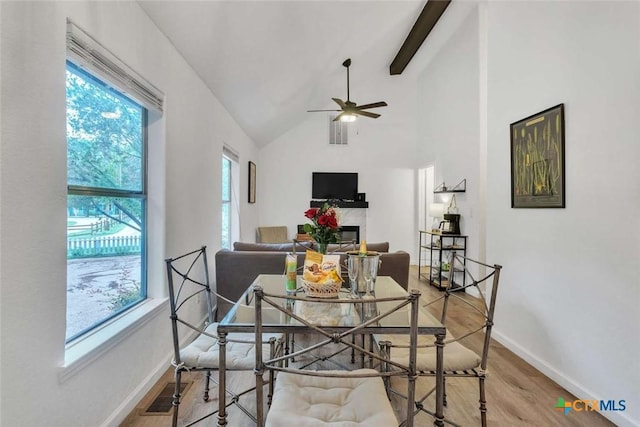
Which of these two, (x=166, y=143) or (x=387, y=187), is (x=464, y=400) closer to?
(x=166, y=143)

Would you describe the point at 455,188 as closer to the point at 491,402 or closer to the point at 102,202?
the point at 491,402

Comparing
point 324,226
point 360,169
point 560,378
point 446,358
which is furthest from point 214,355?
point 360,169

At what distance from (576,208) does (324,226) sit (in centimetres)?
177

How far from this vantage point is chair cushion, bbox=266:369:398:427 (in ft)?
3.42

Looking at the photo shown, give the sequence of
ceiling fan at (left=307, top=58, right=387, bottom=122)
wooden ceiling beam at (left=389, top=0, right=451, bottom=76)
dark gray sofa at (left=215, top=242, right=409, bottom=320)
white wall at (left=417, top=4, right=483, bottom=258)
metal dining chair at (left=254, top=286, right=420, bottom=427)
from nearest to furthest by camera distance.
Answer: metal dining chair at (left=254, top=286, right=420, bottom=427), dark gray sofa at (left=215, top=242, right=409, bottom=320), wooden ceiling beam at (left=389, top=0, right=451, bottom=76), ceiling fan at (left=307, top=58, right=387, bottom=122), white wall at (left=417, top=4, right=483, bottom=258)

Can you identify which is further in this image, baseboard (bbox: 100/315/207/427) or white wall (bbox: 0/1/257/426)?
baseboard (bbox: 100/315/207/427)

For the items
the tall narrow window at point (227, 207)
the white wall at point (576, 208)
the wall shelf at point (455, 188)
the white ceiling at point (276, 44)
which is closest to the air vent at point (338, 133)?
the white ceiling at point (276, 44)

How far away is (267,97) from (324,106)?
8.94 feet

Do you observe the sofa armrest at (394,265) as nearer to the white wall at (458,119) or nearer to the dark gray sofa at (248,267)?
the dark gray sofa at (248,267)

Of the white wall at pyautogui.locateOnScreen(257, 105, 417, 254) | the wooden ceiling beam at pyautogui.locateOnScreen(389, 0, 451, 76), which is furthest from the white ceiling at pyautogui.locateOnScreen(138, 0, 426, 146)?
the white wall at pyautogui.locateOnScreen(257, 105, 417, 254)

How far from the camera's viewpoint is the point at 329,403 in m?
1.16

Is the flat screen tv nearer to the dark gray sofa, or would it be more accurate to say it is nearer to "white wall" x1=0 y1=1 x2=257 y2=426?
the dark gray sofa

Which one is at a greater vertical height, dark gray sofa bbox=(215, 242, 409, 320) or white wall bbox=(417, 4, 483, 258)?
white wall bbox=(417, 4, 483, 258)

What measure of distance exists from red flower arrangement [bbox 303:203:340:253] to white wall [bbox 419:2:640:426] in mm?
1666
